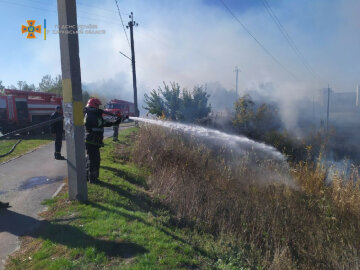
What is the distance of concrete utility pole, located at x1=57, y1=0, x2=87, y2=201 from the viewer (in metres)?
4.51

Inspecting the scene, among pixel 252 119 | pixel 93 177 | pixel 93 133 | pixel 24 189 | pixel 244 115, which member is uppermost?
pixel 93 133

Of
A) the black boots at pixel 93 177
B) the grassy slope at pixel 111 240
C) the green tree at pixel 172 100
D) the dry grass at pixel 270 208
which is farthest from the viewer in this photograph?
the green tree at pixel 172 100

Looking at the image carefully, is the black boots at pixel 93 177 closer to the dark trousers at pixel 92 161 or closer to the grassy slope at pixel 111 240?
the dark trousers at pixel 92 161

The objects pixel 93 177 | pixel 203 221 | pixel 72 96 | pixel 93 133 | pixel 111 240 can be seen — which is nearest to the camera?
pixel 111 240

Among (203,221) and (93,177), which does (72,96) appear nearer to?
(93,177)

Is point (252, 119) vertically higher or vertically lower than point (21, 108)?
lower

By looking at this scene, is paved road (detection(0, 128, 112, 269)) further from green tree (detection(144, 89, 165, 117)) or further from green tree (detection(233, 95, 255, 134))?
green tree (detection(233, 95, 255, 134))

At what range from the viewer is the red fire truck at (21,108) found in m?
15.6

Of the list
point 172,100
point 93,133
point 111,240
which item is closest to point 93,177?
point 93,133

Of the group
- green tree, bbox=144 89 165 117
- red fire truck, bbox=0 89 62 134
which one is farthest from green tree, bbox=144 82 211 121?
red fire truck, bbox=0 89 62 134

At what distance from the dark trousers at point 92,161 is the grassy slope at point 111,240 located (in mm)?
562

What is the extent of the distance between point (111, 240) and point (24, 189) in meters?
3.32

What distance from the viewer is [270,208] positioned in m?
5.68

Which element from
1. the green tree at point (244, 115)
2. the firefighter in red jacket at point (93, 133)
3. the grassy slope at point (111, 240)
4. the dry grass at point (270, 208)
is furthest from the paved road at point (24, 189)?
the green tree at point (244, 115)
